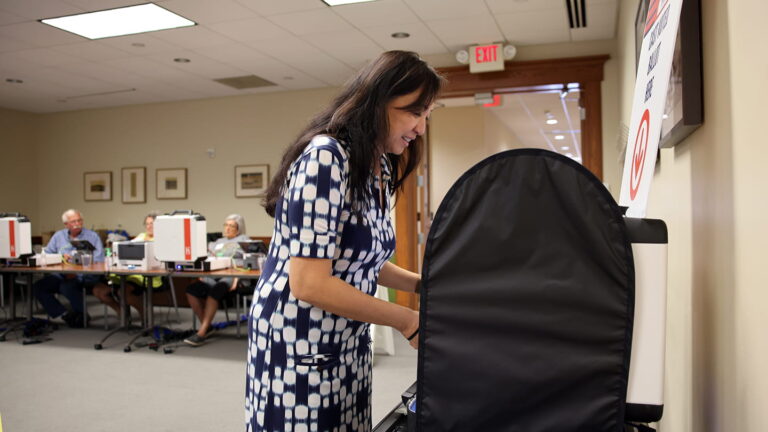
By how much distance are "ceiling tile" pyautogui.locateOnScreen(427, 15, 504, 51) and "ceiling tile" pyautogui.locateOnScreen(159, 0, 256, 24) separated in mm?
1662

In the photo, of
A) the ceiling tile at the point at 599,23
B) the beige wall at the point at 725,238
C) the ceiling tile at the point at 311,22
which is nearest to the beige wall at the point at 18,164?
the ceiling tile at the point at 311,22

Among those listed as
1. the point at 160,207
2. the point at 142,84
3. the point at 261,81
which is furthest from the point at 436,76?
the point at 160,207

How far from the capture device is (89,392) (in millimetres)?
4012

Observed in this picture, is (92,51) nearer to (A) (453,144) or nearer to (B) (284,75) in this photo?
(B) (284,75)

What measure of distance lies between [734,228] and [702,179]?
304mm

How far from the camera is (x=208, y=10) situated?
4.95 metres

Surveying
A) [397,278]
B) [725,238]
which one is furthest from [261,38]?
[725,238]

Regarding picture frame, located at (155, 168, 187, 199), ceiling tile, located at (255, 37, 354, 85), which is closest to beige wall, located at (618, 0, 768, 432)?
ceiling tile, located at (255, 37, 354, 85)

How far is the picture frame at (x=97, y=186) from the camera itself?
31.3 feet

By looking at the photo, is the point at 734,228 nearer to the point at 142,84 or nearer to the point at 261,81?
the point at 261,81

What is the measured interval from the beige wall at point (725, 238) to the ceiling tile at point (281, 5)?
12.7ft

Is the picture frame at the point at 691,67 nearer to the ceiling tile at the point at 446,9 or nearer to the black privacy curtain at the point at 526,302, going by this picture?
the black privacy curtain at the point at 526,302

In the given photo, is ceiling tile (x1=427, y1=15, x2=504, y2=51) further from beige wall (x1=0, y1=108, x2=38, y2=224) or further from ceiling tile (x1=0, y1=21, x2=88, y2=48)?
beige wall (x1=0, y1=108, x2=38, y2=224)

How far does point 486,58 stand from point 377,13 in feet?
4.58
